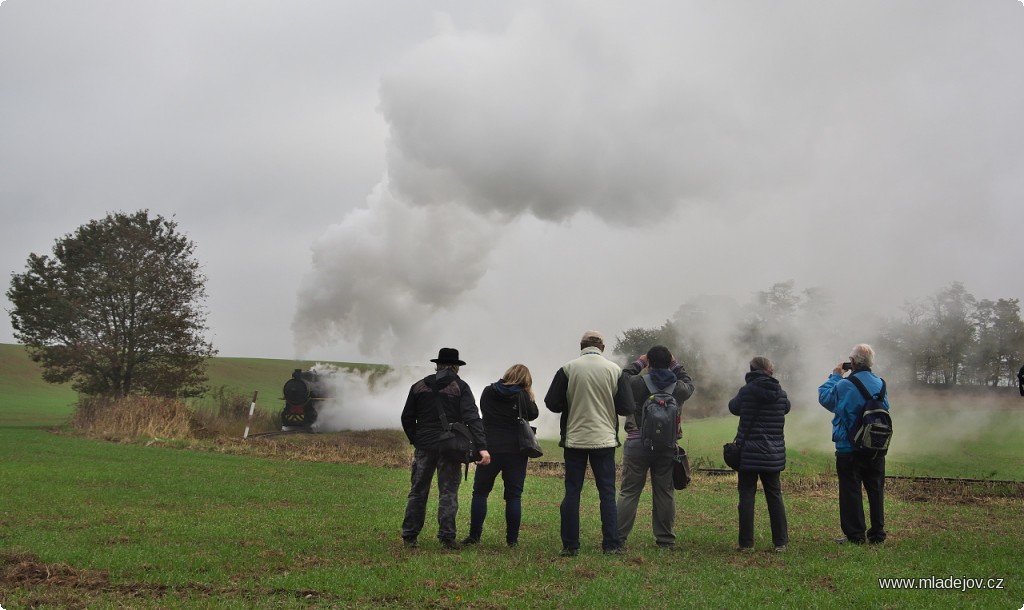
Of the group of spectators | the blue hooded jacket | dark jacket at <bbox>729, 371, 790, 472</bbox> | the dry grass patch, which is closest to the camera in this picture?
the group of spectators

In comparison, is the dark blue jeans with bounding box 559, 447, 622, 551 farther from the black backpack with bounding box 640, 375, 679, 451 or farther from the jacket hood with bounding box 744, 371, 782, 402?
the jacket hood with bounding box 744, 371, 782, 402

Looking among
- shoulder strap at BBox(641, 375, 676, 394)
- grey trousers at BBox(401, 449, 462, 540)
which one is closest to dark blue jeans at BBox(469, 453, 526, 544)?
grey trousers at BBox(401, 449, 462, 540)

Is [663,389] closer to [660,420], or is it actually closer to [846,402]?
[660,420]

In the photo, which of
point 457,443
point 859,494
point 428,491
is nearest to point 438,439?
point 457,443

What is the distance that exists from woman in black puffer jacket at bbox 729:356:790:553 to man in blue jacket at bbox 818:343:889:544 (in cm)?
66

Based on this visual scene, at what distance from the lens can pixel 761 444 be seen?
792cm

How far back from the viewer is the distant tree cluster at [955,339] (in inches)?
1022

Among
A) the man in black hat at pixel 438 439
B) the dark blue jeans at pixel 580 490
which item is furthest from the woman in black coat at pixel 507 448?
the dark blue jeans at pixel 580 490

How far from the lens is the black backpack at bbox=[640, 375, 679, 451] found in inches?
307

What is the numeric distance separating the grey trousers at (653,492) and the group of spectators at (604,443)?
0.03 feet

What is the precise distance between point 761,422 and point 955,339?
74.0 ft

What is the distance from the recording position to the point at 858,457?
8.18 metres

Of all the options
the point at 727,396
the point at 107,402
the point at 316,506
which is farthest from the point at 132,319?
the point at 316,506

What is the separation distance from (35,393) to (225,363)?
25.8m
